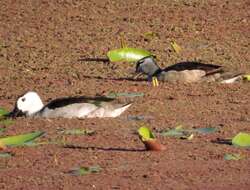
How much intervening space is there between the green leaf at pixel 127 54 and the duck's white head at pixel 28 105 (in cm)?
347

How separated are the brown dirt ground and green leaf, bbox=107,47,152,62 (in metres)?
0.15

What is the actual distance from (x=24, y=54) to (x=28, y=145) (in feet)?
22.8

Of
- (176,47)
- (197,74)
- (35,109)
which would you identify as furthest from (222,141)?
(176,47)

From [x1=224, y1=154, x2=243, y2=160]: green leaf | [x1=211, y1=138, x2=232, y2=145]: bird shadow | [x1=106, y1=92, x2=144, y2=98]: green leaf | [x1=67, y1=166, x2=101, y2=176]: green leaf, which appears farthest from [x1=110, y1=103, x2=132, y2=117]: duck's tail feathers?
[x1=67, y1=166, x2=101, y2=176]: green leaf

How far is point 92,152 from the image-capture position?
1242 cm

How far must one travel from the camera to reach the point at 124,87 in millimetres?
16734

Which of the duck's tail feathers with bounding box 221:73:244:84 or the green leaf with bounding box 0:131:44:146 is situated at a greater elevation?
the green leaf with bounding box 0:131:44:146

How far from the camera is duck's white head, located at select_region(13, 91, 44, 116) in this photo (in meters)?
14.8

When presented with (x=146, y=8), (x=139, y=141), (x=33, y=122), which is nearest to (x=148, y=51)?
(x=146, y=8)

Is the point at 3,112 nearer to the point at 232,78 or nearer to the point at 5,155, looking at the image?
the point at 5,155

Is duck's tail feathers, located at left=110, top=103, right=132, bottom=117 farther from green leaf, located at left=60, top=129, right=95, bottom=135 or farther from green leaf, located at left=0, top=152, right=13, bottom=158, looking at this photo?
green leaf, located at left=0, top=152, right=13, bottom=158

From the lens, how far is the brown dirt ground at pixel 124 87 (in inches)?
455

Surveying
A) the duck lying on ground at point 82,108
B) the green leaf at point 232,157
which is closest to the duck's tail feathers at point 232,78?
the duck lying on ground at point 82,108

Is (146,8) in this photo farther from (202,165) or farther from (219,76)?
(202,165)
